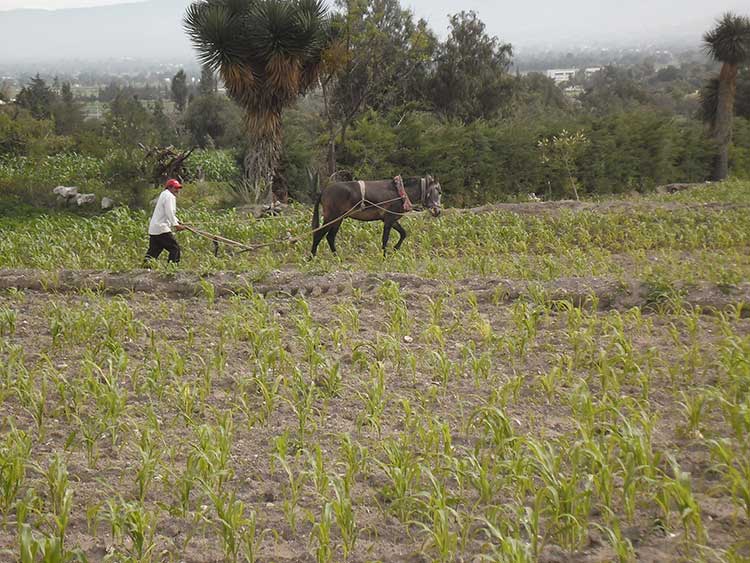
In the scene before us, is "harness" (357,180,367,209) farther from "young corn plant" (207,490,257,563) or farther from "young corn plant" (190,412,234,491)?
"young corn plant" (207,490,257,563)

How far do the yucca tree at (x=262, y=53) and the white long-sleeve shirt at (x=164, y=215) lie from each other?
353 inches

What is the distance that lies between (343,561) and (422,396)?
1.88 metres

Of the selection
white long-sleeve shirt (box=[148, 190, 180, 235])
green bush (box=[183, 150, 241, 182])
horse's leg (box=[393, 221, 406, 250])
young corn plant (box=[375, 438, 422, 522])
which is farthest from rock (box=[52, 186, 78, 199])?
young corn plant (box=[375, 438, 422, 522])

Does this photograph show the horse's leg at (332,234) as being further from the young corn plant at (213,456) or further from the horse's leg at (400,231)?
the young corn plant at (213,456)

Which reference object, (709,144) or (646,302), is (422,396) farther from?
(709,144)

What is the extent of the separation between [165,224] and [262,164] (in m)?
9.83

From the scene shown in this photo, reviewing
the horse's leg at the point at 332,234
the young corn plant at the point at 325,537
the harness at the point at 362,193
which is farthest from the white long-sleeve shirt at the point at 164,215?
the young corn plant at the point at 325,537

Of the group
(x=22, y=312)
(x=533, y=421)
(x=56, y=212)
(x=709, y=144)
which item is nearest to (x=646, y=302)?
(x=533, y=421)

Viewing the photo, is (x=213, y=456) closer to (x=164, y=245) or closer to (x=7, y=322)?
(x=7, y=322)

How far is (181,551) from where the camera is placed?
383 centimetres

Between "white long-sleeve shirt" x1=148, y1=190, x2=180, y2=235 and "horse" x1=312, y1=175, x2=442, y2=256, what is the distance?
242cm

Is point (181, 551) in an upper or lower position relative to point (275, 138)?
lower

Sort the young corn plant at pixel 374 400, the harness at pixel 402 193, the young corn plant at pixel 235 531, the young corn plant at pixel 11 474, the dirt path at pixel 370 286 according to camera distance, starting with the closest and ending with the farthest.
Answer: the young corn plant at pixel 235 531 < the young corn plant at pixel 11 474 < the young corn plant at pixel 374 400 < the dirt path at pixel 370 286 < the harness at pixel 402 193

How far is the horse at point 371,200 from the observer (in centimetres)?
1173
